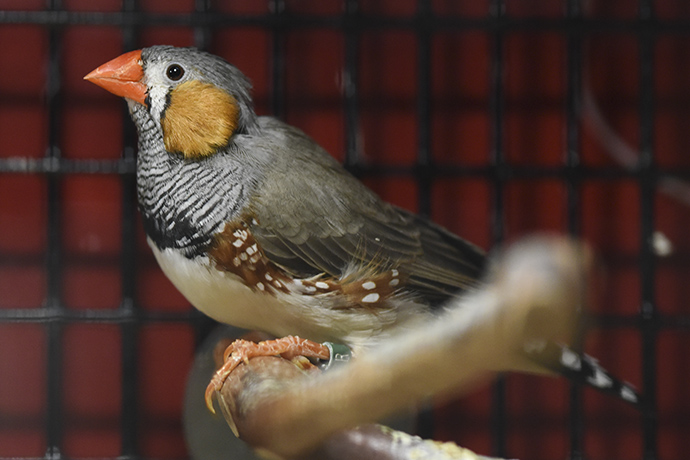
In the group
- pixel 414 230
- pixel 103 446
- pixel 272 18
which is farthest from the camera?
A: pixel 103 446

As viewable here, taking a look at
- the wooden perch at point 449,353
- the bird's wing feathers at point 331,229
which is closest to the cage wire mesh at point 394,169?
the bird's wing feathers at point 331,229

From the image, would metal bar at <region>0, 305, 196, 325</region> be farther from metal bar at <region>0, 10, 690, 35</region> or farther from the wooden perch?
the wooden perch

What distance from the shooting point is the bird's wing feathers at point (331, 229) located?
1.73ft

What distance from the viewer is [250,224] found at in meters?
0.52

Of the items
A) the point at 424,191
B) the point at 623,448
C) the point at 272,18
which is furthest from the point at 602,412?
the point at 272,18

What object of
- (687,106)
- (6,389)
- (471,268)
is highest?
(687,106)

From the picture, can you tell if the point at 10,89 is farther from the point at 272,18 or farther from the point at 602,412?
the point at 602,412

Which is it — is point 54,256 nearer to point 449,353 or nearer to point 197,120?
point 197,120

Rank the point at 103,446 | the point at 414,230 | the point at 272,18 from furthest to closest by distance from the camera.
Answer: the point at 103,446
the point at 272,18
the point at 414,230

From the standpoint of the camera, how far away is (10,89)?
0.77 metres

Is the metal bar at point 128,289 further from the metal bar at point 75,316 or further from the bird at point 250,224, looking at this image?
the bird at point 250,224

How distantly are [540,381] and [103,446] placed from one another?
0.60 metres

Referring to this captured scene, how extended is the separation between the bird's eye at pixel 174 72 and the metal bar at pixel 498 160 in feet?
1.25

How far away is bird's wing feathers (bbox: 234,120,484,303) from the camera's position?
0.53m
